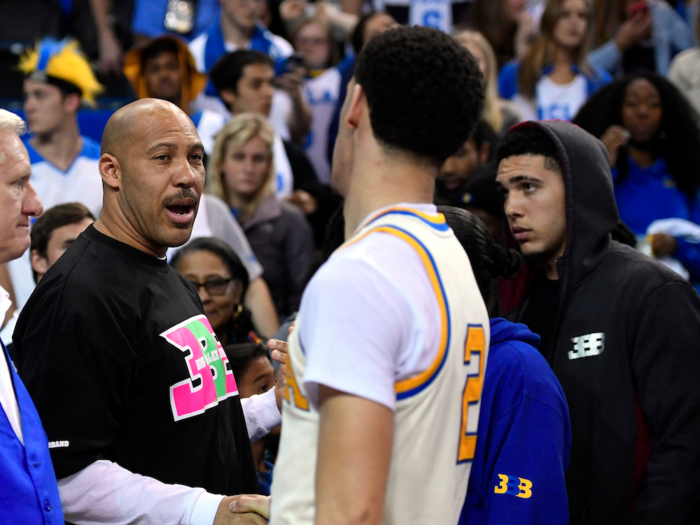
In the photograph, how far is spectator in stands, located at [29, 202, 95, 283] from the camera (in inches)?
145

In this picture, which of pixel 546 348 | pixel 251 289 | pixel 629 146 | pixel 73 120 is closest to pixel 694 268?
pixel 629 146

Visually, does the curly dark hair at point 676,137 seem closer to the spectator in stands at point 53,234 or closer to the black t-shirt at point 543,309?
the black t-shirt at point 543,309

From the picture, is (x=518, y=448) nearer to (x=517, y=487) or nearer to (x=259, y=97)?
(x=517, y=487)

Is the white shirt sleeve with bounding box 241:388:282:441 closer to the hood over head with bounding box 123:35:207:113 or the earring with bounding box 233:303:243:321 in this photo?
the earring with bounding box 233:303:243:321

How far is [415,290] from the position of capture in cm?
144

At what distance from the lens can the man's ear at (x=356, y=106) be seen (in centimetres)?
155

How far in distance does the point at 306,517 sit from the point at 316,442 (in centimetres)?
14

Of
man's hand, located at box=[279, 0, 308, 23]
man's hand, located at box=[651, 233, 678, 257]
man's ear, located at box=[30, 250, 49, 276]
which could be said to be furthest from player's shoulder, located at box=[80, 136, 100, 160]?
man's hand, located at box=[651, 233, 678, 257]

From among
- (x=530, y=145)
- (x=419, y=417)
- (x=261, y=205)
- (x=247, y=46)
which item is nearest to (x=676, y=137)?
(x=530, y=145)

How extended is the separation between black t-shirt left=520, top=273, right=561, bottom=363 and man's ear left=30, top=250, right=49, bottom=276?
212cm

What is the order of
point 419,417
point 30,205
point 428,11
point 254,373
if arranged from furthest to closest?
point 428,11, point 254,373, point 30,205, point 419,417

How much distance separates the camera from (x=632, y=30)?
279 inches

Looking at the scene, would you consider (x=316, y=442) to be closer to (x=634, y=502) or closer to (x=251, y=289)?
(x=634, y=502)

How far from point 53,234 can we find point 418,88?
2.68 meters
